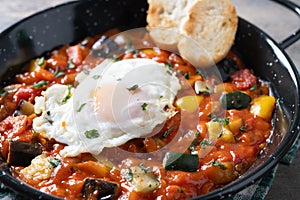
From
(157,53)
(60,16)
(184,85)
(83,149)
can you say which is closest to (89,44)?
(60,16)

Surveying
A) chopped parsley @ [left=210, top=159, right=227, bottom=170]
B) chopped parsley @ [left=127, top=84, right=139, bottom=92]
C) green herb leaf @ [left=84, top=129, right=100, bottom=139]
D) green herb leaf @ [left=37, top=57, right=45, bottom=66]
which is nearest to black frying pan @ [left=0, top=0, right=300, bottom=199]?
green herb leaf @ [left=37, top=57, right=45, bottom=66]

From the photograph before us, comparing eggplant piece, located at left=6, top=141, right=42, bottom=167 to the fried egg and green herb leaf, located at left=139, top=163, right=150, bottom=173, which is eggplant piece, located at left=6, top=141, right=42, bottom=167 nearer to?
the fried egg

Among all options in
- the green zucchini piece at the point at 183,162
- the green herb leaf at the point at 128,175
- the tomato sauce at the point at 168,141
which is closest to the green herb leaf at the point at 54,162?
the tomato sauce at the point at 168,141

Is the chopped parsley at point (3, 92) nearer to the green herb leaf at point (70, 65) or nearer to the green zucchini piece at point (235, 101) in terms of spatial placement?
the green herb leaf at point (70, 65)

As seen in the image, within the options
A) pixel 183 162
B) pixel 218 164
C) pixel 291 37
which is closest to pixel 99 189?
pixel 183 162

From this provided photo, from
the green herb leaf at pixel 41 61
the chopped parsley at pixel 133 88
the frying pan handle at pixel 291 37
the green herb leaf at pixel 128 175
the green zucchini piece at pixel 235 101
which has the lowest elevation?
the green herb leaf at pixel 128 175

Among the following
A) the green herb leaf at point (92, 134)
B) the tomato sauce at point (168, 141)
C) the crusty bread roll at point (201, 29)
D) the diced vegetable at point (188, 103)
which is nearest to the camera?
the tomato sauce at point (168, 141)
